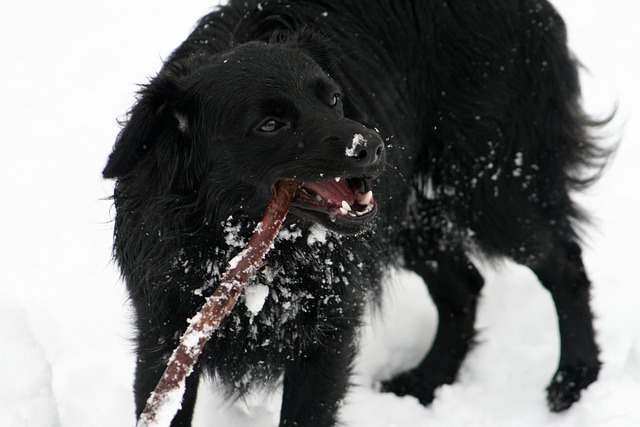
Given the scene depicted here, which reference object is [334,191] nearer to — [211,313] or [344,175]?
[344,175]

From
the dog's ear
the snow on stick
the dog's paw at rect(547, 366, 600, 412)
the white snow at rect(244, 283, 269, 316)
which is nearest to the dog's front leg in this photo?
the white snow at rect(244, 283, 269, 316)

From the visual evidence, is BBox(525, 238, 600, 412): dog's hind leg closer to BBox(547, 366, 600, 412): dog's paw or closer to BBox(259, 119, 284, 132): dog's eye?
BBox(547, 366, 600, 412): dog's paw

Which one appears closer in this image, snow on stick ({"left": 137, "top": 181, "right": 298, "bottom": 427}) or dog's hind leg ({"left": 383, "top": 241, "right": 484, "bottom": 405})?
snow on stick ({"left": 137, "top": 181, "right": 298, "bottom": 427})

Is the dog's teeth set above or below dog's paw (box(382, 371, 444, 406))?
above

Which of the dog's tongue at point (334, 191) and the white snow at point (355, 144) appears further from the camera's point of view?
the dog's tongue at point (334, 191)

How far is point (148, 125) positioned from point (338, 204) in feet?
2.50

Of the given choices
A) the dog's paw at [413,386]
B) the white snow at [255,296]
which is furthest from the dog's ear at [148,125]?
the dog's paw at [413,386]

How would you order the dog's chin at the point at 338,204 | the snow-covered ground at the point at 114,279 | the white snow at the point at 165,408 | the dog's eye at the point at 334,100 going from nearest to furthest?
the white snow at the point at 165,408 < the dog's chin at the point at 338,204 < the dog's eye at the point at 334,100 < the snow-covered ground at the point at 114,279

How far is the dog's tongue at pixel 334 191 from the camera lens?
9.45ft

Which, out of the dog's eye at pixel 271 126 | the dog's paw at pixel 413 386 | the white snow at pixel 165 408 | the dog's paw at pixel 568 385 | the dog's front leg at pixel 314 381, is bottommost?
the dog's paw at pixel 413 386

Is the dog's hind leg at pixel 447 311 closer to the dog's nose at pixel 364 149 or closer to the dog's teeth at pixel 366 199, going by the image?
the dog's teeth at pixel 366 199

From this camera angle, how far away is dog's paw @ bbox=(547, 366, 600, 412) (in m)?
4.12

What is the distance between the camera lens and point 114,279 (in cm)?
495

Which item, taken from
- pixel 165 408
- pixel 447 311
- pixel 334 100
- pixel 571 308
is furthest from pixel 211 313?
pixel 571 308
